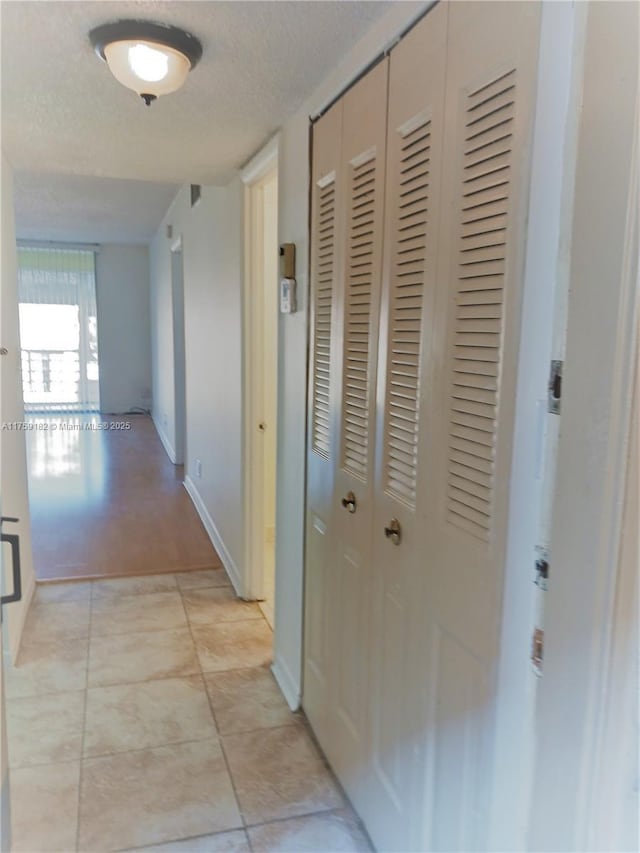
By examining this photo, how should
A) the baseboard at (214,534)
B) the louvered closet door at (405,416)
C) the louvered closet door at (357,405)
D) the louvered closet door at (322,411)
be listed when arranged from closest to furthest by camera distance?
the louvered closet door at (405,416) < the louvered closet door at (357,405) < the louvered closet door at (322,411) < the baseboard at (214,534)

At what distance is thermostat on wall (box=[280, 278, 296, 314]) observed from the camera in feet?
7.38

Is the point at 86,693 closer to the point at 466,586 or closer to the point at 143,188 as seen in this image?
the point at 466,586

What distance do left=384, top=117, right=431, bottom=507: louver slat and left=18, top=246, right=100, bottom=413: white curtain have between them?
8.03 meters

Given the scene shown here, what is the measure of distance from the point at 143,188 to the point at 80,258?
13.9 feet

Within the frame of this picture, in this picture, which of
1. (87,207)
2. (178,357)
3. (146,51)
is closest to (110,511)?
(178,357)

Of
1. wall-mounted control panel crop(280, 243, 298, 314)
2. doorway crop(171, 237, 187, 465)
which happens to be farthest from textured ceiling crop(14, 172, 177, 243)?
wall-mounted control panel crop(280, 243, 298, 314)

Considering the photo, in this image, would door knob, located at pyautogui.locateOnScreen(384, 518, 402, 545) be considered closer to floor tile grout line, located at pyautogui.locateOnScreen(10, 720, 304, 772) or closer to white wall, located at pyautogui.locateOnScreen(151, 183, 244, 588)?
floor tile grout line, located at pyautogui.locateOnScreen(10, 720, 304, 772)

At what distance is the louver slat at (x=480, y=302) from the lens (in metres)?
1.08

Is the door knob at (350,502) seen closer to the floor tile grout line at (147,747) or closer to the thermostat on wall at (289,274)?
the thermostat on wall at (289,274)

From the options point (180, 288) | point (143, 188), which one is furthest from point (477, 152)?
point (180, 288)

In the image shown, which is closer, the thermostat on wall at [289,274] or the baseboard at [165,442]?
the thermostat on wall at [289,274]

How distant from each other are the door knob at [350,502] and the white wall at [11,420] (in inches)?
54.7

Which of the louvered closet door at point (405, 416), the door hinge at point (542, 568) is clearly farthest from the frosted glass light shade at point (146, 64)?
the door hinge at point (542, 568)

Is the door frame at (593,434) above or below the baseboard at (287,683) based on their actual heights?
above
